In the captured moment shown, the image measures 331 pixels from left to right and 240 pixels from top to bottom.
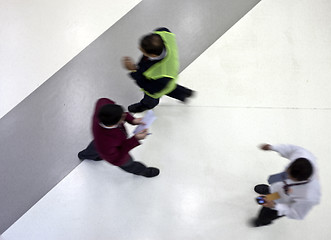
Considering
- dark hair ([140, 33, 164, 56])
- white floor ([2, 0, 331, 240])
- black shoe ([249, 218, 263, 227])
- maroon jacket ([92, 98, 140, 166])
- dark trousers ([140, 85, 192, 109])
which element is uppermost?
dark hair ([140, 33, 164, 56])

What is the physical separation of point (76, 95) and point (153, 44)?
130 cm

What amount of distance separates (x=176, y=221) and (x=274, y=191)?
88cm

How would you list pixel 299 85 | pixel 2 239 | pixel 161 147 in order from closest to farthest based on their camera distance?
pixel 2 239 < pixel 161 147 < pixel 299 85

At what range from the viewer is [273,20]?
3012 millimetres

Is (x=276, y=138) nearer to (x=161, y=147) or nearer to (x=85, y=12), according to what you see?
(x=161, y=147)

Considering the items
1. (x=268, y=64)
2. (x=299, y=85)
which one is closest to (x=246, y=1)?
(x=268, y=64)

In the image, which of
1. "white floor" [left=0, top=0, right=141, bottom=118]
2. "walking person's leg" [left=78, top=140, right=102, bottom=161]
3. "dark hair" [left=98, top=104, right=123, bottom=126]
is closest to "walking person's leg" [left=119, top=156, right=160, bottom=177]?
"walking person's leg" [left=78, top=140, right=102, bottom=161]

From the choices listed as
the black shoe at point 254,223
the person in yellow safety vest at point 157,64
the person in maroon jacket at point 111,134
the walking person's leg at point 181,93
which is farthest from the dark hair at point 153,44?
the black shoe at point 254,223

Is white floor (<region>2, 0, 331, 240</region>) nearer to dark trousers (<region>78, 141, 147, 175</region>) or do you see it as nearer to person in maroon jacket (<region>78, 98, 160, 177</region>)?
dark trousers (<region>78, 141, 147, 175</region>)

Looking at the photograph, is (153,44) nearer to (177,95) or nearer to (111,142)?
(111,142)

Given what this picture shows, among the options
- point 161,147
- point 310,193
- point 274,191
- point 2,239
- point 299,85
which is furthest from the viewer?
point 299,85

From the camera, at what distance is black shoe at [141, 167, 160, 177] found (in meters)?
2.31

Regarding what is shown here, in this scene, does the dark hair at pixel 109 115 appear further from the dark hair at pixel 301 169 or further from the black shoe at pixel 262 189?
the black shoe at pixel 262 189

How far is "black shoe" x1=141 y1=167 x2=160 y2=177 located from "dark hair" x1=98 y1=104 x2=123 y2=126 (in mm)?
863
